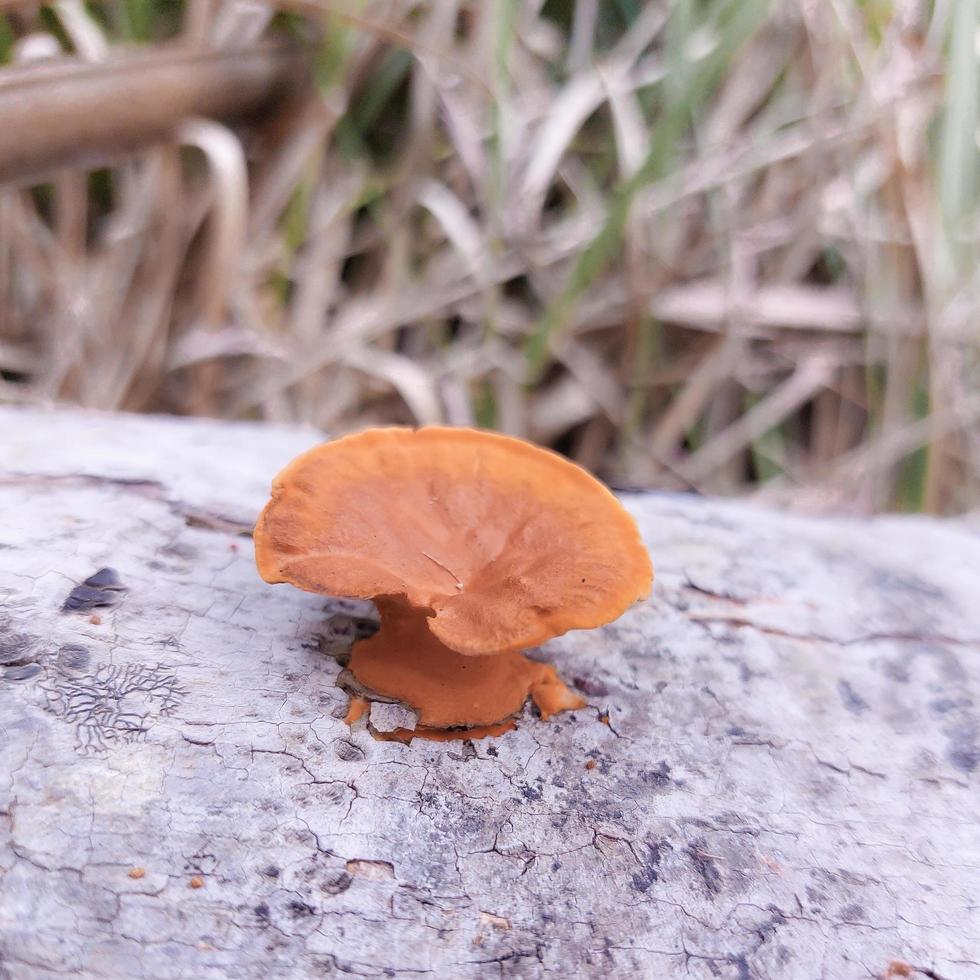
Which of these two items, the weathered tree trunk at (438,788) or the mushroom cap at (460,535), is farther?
the mushroom cap at (460,535)

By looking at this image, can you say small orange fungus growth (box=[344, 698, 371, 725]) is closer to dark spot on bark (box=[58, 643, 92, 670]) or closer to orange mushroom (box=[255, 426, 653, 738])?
orange mushroom (box=[255, 426, 653, 738])

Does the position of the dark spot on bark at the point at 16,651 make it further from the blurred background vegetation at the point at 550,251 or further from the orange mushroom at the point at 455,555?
the blurred background vegetation at the point at 550,251

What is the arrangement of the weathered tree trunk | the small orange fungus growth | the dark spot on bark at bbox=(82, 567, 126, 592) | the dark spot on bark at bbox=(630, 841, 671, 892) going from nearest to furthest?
1. the weathered tree trunk
2. the dark spot on bark at bbox=(630, 841, 671, 892)
3. the small orange fungus growth
4. the dark spot on bark at bbox=(82, 567, 126, 592)

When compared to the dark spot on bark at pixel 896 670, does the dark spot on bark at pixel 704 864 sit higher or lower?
higher

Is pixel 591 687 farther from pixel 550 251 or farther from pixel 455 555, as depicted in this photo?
pixel 550 251

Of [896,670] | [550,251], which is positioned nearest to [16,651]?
[896,670]

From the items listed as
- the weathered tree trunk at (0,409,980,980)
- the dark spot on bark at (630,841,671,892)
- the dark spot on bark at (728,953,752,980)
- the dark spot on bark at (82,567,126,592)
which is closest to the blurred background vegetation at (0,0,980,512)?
the weathered tree trunk at (0,409,980,980)

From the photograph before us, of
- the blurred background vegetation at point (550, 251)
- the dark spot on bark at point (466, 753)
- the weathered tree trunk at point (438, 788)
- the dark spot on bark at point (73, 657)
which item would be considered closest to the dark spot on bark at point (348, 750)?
the weathered tree trunk at point (438, 788)
